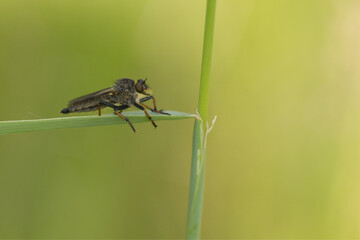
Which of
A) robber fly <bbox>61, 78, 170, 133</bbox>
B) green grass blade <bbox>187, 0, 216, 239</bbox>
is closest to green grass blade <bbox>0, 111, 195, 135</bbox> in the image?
green grass blade <bbox>187, 0, 216, 239</bbox>

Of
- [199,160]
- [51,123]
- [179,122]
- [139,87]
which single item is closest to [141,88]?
[139,87]

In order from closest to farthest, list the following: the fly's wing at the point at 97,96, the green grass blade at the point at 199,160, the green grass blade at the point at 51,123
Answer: the green grass blade at the point at 199,160, the green grass blade at the point at 51,123, the fly's wing at the point at 97,96

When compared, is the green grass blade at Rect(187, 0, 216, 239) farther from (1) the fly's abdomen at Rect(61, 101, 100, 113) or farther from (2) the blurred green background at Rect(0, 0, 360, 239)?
(2) the blurred green background at Rect(0, 0, 360, 239)

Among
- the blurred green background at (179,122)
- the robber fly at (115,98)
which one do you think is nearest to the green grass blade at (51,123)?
the robber fly at (115,98)

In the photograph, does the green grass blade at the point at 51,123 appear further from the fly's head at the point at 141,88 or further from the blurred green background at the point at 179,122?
the blurred green background at the point at 179,122

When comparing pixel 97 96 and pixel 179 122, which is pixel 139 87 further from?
pixel 179 122

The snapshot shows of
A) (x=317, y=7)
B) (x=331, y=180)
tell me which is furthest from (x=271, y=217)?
(x=317, y=7)

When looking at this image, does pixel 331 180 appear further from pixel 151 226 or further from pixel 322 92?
pixel 151 226
